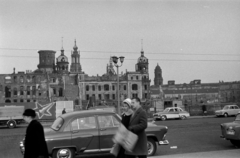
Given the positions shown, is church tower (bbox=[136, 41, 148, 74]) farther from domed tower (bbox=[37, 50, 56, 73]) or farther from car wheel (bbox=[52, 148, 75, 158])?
car wheel (bbox=[52, 148, 75, 158])

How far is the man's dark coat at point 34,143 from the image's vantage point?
5.99m

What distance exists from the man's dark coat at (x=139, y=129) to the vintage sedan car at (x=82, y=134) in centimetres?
366

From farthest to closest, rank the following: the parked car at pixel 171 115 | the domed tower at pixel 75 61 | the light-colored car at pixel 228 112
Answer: the domed tower at pixel 75 61, the light-colored car at pixel 228 112, the parked car at pixel 171 115

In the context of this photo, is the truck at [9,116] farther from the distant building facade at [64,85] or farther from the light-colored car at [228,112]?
the distant building facade at [64,85]

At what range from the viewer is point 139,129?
6.40 metres

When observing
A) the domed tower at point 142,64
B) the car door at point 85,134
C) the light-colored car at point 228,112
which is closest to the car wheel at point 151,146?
the car door at point 85,134

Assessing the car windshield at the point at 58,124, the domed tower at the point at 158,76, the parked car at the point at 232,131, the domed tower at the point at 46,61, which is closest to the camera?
the car windshield at the point at 58,124

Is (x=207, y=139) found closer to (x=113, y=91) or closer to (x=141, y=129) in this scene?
(x=141, y=129)

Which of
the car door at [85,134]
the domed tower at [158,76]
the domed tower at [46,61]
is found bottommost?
the car door at [85,134]

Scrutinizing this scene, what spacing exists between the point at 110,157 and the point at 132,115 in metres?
4.58

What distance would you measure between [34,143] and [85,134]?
4.03 m

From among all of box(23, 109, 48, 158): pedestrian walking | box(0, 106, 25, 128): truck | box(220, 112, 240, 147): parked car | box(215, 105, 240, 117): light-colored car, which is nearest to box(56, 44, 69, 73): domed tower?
box(215, 105, 240, 117): light-colored car

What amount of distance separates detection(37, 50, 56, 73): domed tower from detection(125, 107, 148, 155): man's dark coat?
128m

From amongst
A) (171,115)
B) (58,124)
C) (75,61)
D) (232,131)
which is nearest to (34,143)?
(58,124)
